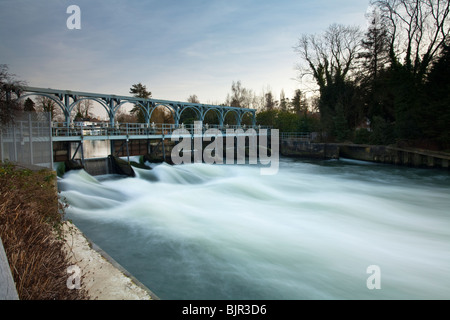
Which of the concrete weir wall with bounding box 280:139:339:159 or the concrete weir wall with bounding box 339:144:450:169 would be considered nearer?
the concrete weir wall with bounding box 339:144:450:169

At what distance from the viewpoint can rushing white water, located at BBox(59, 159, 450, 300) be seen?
5.52 m

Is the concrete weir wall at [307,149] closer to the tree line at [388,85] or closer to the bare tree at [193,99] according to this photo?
the tree line at [388,85]

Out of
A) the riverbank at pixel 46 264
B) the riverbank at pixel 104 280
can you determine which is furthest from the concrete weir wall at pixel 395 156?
the riverbank at pixel 46 264

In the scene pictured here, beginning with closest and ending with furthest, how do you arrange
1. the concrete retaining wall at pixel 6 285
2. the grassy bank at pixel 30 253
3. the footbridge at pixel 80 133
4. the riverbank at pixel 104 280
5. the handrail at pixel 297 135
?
the concrete retaining wall at pixel 6 285
the grassy bank at pixel 30 253
the riverbank at pixel 104 280
the footbridge at pixel 80 133
the handrail at pixel 297 135

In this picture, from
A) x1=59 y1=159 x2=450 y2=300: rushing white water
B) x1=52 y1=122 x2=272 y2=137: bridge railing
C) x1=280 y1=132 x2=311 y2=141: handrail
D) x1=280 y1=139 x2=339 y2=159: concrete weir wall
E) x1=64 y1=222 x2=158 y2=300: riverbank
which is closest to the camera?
x1=64 y1=222 x2=158 y2=300: riverbank

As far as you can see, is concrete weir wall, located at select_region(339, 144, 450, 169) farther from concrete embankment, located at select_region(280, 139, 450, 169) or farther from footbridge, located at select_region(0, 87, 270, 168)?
footbridge, located at select_region(0, 87, 270, 168)

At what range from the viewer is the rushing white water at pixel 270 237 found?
5.52 metres

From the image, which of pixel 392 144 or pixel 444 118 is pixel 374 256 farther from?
pixel 392 144

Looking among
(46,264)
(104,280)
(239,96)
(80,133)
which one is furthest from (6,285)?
(239,96)

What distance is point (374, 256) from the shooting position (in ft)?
22.2

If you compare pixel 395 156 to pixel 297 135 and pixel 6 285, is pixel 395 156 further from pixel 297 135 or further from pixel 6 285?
pixel 6 285

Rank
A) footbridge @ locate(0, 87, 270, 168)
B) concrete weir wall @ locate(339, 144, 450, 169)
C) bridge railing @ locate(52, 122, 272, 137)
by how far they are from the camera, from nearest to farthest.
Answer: footbridge @ locate(0, 87, 270, 168) → bridge railing @ locate(52, 122, 272, 137) → concrete weir wall @ locate(339, 144, 450, 169)

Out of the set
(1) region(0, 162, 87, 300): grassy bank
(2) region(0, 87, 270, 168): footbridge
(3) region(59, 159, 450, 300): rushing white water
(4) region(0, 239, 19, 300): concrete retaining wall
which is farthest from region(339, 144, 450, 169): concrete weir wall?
(4) region(0, 239, 19, 300): concrete retaining wall
